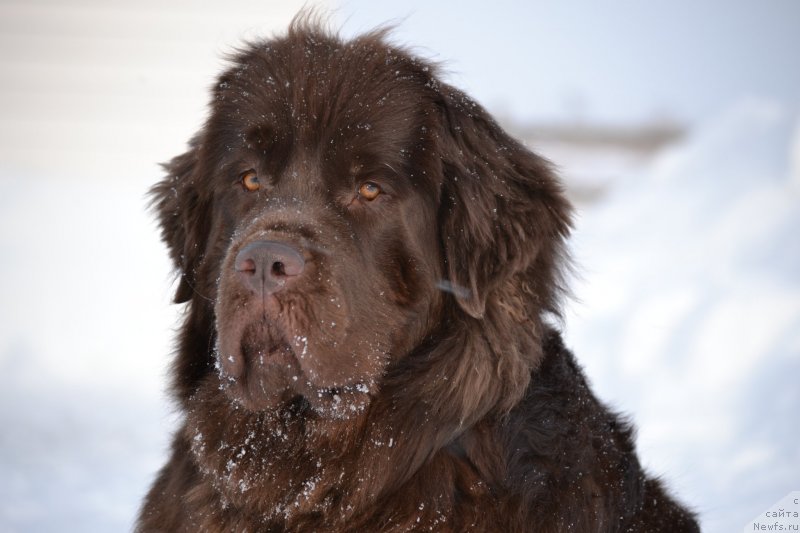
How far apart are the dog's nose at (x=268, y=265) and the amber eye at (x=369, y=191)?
18.3 inches

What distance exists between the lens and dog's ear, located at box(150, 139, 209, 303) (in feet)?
11.9

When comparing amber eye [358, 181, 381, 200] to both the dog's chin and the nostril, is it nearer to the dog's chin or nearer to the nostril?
the nostril

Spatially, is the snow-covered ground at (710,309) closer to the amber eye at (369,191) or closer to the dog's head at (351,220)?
the dog's head at (351,220)

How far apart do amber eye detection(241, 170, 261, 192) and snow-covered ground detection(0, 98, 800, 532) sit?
3.63 feet

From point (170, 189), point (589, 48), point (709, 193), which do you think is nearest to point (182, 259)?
point (170, 189)

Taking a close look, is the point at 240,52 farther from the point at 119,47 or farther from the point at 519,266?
the point at 119,47

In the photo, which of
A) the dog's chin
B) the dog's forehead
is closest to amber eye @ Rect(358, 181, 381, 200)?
the dog's forehead

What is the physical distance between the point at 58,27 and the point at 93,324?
14.7 ft

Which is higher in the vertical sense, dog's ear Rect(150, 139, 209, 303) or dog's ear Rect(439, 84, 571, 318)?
dog's ear Rect(150, 139, 209, 303)

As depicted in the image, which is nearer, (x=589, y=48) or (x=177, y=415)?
(x=177, y=415)

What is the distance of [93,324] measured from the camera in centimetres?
791

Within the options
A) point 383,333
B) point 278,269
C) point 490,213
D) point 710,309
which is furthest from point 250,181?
point 710,309

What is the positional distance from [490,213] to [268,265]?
3.10 feet

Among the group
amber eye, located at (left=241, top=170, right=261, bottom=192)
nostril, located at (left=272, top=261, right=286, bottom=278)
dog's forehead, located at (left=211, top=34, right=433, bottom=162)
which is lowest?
nostril, located at (left=272, top=261, right=286, bottom=278)
